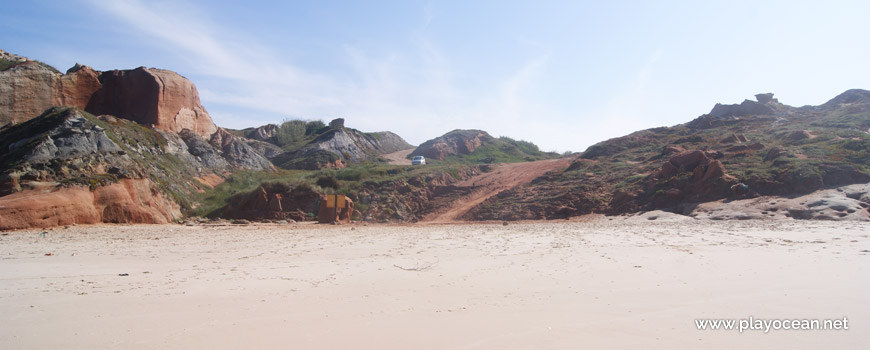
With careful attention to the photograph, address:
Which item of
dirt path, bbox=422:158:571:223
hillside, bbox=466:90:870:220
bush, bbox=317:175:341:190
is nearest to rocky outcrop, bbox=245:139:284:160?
bush, bbox=317:175:341:190

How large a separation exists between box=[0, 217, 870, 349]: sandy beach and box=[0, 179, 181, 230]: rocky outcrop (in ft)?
10.7

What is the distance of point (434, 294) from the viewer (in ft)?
18.2

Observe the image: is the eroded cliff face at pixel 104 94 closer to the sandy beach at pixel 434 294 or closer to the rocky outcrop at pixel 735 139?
the sandy beach at pixel 434 294

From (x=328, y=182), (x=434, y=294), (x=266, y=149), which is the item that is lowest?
(x=434, y=294)

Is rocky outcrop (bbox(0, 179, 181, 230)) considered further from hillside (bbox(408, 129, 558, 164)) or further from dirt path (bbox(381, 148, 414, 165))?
hillside (bbox(408, 129, 558, 164))

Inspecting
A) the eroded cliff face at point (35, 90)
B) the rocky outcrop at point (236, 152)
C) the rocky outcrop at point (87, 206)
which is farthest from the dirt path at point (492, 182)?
the eroded cliff face at point (35, 90)

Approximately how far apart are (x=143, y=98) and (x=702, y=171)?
30.4m

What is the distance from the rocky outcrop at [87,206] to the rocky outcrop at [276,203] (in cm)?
256

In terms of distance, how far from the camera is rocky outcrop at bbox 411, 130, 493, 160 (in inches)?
2103

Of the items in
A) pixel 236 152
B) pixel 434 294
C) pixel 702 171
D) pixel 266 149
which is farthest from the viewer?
pixel 266 149

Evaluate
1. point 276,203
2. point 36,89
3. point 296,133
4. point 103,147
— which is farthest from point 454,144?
point 103,147

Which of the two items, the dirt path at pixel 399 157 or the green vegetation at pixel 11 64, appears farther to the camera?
the dirt path at pixel 399 157

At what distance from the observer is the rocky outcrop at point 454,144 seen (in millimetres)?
53406

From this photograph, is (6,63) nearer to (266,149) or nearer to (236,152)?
(236,152)
